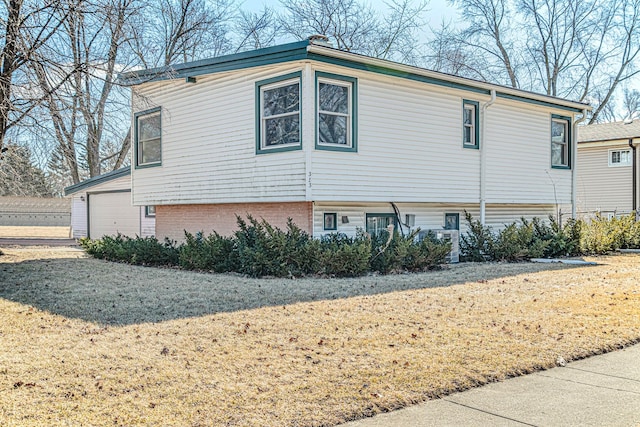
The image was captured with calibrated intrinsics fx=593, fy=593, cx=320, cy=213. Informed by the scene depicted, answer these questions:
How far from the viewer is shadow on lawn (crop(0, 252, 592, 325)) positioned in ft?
24.7

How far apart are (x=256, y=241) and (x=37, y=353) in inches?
235

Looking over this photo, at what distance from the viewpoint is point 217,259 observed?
11.8 meters

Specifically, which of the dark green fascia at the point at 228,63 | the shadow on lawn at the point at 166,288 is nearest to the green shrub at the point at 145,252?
the shadow on lawn at the point at 166,288

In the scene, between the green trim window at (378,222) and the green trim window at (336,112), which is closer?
the green trim window at (336,112)

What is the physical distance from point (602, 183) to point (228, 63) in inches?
749

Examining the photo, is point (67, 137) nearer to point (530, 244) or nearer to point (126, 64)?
point (126, 64)

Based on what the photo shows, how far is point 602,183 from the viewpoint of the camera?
A: 25438 mm

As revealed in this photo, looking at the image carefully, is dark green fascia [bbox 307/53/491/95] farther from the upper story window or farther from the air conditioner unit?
the upper story window

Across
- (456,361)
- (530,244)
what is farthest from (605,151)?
(456,361)

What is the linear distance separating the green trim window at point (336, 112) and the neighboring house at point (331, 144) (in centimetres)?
2

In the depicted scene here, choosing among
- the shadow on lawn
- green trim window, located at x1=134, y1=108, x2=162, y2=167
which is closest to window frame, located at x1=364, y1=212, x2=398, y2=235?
the shadow on lawn

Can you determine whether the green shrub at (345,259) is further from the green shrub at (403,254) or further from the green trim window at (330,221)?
the green trim window at (330,221)

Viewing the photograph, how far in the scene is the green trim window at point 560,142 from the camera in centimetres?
1720

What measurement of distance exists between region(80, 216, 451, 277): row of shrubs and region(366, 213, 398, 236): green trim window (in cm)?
111
